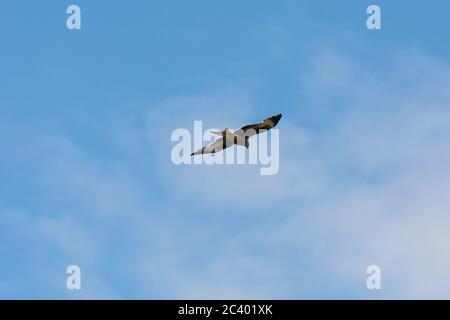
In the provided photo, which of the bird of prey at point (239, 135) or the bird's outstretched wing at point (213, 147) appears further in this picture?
the bird's outstretched wing at point (213, 147)

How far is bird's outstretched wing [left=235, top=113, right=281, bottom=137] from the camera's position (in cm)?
9556

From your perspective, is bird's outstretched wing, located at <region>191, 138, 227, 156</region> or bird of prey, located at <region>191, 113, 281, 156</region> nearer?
bird of prey, located at <region>191, 113, 281, 156</region>

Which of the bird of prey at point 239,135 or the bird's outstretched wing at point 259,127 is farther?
the bird's outstretched wing at point 259,127

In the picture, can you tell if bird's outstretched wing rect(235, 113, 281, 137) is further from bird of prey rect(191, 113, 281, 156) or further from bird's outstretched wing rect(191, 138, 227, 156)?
bird's outstretched wing rect(191, 138, 227, 156)

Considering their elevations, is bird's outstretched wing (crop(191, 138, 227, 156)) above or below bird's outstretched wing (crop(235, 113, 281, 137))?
below

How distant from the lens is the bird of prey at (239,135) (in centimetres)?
9538

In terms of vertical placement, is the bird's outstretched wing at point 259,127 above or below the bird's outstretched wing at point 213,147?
above

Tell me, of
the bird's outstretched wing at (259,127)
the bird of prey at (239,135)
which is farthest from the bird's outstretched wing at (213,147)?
the bird's outstretched wing at (259,127)

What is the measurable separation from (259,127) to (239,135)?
1.92 m

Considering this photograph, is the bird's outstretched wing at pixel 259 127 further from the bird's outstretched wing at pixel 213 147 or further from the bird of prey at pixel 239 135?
the bird's outstretched wing at pixel 213 147

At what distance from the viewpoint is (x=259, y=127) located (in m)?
95.9

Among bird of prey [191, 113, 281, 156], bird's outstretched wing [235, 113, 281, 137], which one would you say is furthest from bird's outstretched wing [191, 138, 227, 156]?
bird's outstretched wing [235, 113, 281, 137]
